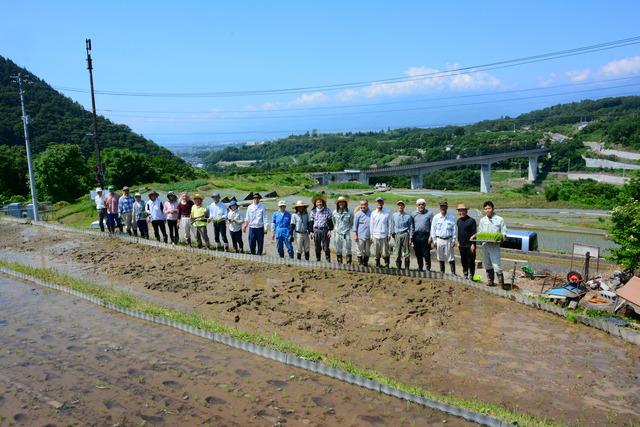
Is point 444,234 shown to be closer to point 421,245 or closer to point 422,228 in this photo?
point 422,228

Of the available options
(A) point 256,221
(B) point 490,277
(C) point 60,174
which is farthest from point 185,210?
(C) point 60,174

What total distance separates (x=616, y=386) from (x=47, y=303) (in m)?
10.5

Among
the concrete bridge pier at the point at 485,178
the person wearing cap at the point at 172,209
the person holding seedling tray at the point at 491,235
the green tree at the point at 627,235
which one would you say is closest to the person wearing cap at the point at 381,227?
the person holding seedling tray at the point at 491,235

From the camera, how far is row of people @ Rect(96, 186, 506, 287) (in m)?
10.2

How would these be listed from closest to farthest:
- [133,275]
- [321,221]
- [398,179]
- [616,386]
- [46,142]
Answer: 1. [616,386]
2. [321,221]
3. [133,275]
4. [46,142]
5. [398,179]

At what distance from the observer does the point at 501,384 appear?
21.7ft

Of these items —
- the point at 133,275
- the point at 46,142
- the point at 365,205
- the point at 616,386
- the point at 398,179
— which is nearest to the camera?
the point at 616,386

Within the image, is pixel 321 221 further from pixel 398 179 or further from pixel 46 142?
pixel 398 179

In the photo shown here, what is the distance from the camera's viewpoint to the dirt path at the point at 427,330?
21.1 feet

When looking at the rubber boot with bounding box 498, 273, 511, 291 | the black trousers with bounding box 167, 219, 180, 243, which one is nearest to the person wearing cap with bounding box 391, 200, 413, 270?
the rubber boot with bounding box 498, 273, 511, 291

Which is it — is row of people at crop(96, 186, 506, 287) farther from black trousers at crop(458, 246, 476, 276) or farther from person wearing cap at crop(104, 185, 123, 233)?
person wearing cap at crop(104, 185, 123, 233)

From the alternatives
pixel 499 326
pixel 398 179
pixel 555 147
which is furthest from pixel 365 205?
pixel 555 147

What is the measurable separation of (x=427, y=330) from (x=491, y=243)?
8.30 feet

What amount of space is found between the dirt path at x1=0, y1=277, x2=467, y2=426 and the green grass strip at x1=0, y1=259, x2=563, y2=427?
0.30m
